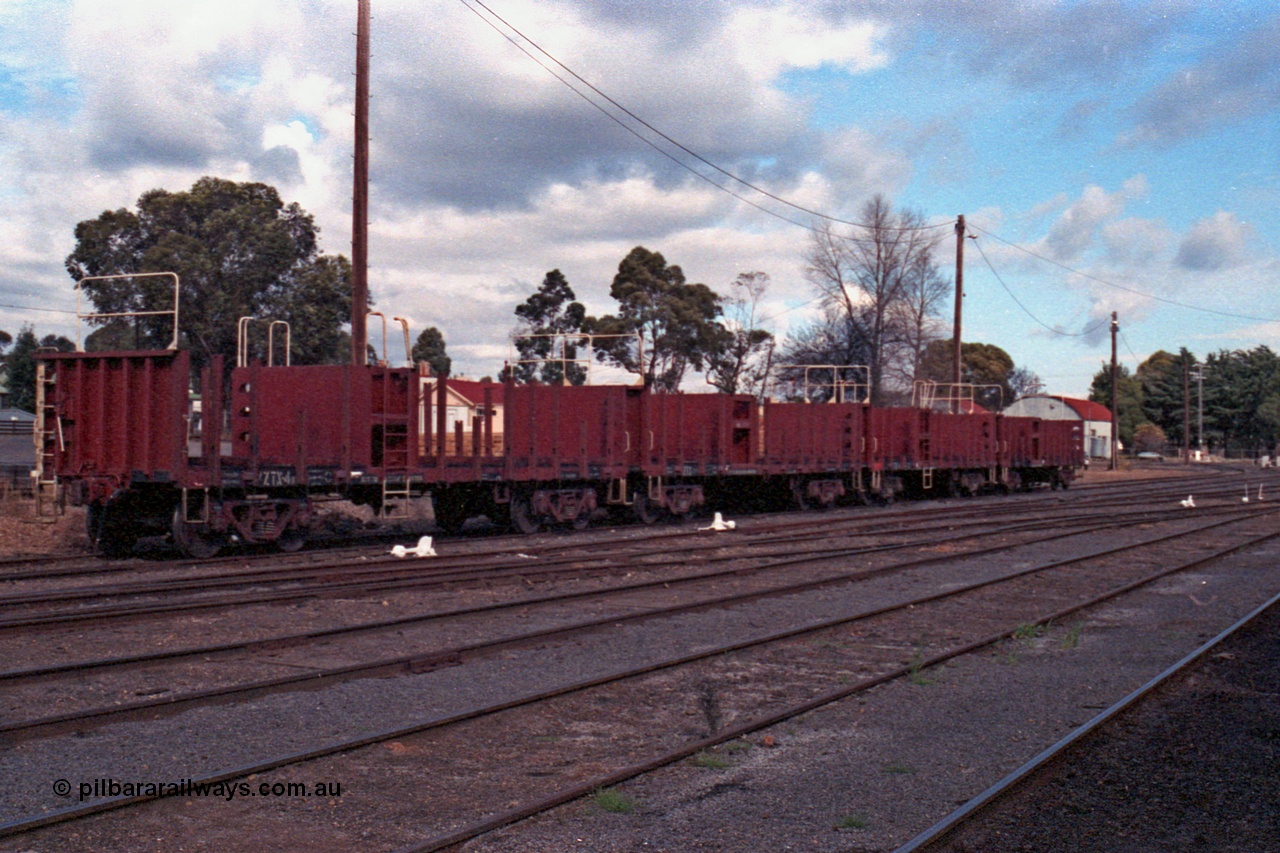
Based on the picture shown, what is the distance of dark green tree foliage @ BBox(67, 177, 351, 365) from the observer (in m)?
37.1

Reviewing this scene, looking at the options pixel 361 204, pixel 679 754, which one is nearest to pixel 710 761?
pixel 679 754

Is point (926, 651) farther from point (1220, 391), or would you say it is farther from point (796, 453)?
point (1220, 391)

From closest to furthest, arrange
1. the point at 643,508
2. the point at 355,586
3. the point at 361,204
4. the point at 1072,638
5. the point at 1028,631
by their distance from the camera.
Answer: the point at 1072,638 < the point at 1028,631 < the point at 355,586 < the point at 361,204 < the point at 643,508

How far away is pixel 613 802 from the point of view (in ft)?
16.4

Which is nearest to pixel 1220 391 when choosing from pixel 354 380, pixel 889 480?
pixel 889 480

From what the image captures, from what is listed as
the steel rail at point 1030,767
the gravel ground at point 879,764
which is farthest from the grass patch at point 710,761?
the steel rail at point 1030,767

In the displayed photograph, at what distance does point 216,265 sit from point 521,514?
23.9 m

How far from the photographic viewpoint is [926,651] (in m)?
8.98

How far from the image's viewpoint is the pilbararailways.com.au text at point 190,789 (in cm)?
497

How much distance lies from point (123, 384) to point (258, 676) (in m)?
7.61

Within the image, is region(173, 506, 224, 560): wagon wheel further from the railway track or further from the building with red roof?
the building with red roof

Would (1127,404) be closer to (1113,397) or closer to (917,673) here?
(1113,397)

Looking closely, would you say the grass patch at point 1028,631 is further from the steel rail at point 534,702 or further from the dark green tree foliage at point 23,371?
the dark green tree foliage at point 23,371

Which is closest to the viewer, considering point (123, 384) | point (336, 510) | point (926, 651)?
point (926, 651)
